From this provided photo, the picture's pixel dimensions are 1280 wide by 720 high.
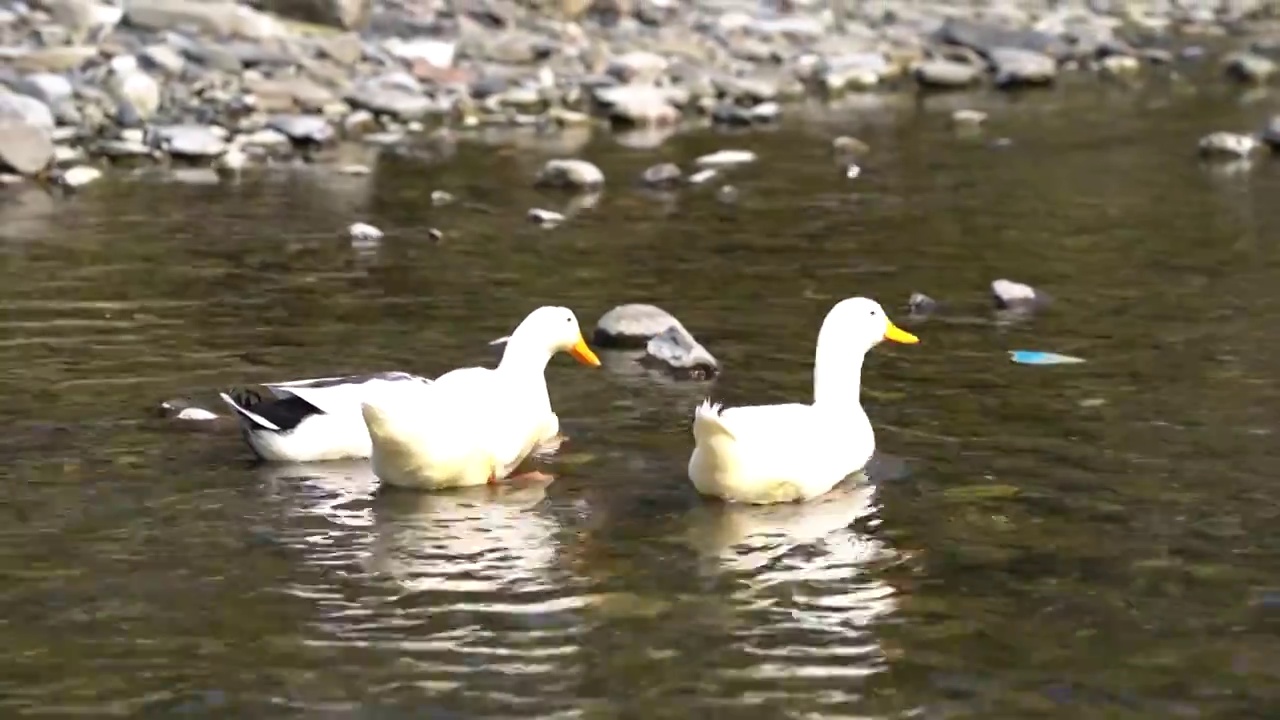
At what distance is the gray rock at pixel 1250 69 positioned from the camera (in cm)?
3247

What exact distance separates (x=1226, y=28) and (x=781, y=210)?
24.7 meters

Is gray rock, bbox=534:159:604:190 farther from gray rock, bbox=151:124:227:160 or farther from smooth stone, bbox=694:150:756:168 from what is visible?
gray rock, bbox=151:124:227:160

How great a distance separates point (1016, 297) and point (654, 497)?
5.43 m

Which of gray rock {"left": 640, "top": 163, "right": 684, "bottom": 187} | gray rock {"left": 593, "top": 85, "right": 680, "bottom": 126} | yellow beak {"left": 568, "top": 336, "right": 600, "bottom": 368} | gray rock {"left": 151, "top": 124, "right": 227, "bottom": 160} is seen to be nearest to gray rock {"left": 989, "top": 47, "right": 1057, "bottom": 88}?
gray rock {"left": 593, "top": 85, "right": 680, "bottom": 126}

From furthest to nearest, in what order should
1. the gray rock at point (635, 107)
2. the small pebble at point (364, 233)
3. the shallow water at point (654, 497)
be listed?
the gray rock at point (635, 107) → the small pebble at point (364, 233) → the shallow water at point (654, 497)

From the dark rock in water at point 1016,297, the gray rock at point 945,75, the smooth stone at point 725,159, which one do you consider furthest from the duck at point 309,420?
the gray rock at point 945,75

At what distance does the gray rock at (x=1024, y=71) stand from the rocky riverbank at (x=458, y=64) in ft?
0.14

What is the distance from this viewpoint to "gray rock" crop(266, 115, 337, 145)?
24.1m

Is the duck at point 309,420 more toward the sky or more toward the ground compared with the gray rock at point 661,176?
more toward the ground

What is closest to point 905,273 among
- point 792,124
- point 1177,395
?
point 1177,395

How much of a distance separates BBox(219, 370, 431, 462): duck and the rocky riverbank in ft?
36.5

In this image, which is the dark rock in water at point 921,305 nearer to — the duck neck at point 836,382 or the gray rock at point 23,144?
the duck neck at point 836,382

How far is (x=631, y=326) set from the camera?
525 inches

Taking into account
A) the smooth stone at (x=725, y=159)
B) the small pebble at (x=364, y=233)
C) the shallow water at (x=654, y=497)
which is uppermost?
the smooth stone at (x=725, y=159)
